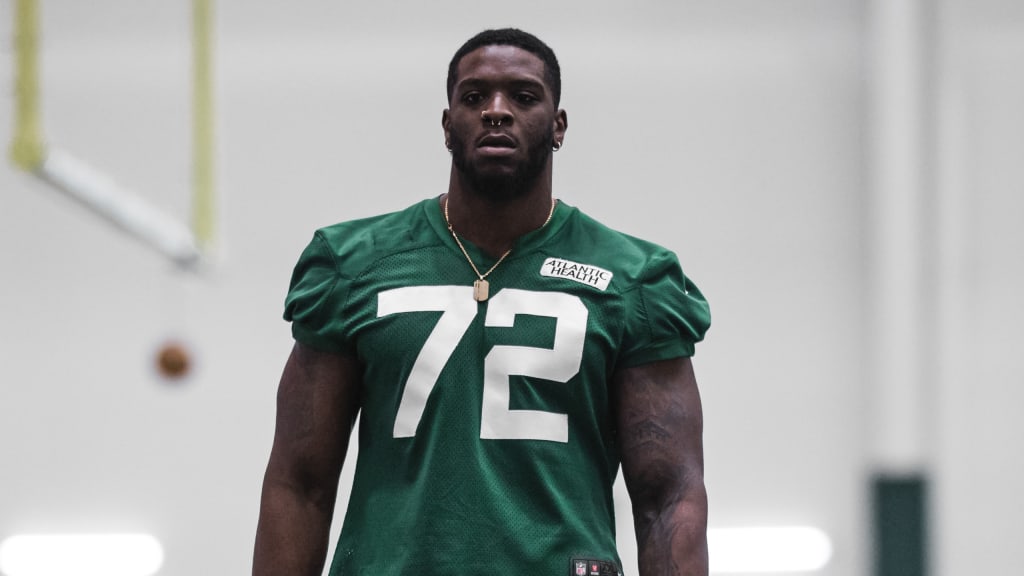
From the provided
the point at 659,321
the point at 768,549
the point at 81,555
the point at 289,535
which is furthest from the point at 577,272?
the point at 81,555

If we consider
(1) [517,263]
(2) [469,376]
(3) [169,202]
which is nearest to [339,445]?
(2) [469,376]

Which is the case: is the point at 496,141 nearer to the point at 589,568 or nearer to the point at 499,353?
the point at 499,353

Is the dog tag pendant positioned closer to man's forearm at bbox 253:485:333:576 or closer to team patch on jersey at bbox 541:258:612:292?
team patch on jersey at bbox 541:258:612:292

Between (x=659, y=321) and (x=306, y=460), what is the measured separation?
476mm

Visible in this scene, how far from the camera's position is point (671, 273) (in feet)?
6.43

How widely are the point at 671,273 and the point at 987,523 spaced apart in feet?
14.1

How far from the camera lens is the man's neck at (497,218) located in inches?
77.0

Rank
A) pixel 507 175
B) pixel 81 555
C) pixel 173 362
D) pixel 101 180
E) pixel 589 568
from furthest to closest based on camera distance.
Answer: pixel 81 555, pixel 101 180, pixel 173 362, pixel 507 175, pixel 589 568

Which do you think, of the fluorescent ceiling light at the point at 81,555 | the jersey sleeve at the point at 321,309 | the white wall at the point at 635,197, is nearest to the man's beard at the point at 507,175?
the jersey sleeve at the point at 321,309

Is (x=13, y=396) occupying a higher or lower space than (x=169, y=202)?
lower

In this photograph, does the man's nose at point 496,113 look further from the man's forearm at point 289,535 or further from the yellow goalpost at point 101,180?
the yellow goalpost at point 101,180

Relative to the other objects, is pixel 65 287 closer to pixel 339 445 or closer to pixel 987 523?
pixel 987 523

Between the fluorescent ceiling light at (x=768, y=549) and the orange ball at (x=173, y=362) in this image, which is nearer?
the orange ball at (x=173, y=362)

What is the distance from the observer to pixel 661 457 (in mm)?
1880
